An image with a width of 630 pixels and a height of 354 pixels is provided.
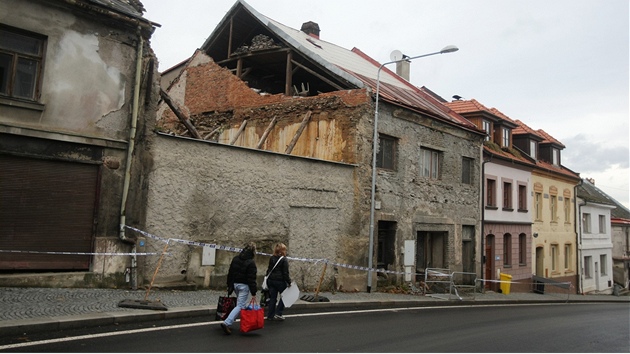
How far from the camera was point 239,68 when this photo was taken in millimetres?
21078

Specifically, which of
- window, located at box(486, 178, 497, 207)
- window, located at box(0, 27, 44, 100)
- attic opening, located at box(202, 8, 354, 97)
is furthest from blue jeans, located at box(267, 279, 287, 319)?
window, located at box(486, 178, 497, 207)

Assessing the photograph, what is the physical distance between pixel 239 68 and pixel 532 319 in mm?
14405

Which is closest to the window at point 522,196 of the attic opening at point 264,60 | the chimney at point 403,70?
the chimney at point 403,70

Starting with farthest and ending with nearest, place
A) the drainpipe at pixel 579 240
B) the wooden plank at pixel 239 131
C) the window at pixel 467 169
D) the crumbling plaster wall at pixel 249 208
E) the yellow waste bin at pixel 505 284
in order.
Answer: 1. the drainpipe at pixel 579 240
2. the yellow waste bin at pixel 505 284
3. the window at pixel 467 169
4. the wooden plank at pixel 239 131
5. the crumbling plaster wall at pixel 249 208

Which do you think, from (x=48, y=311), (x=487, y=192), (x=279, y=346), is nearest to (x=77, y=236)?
(x=48, y=311)

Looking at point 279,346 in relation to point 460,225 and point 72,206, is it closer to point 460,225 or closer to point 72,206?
point 72,206

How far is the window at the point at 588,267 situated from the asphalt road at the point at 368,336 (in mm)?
24038

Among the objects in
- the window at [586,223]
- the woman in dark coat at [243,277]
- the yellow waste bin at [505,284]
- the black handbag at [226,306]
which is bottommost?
the yellow waste bin at [505,284]

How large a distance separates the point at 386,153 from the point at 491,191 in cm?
891

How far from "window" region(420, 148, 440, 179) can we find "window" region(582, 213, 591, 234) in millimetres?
18292

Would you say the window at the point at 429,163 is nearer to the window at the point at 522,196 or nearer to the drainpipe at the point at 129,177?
the window at the point at 522,196

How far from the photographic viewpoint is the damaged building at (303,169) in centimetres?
1257

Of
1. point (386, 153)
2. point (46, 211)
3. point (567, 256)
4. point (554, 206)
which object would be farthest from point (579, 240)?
point (46, 211)

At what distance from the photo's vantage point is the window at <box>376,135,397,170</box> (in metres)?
17.9
